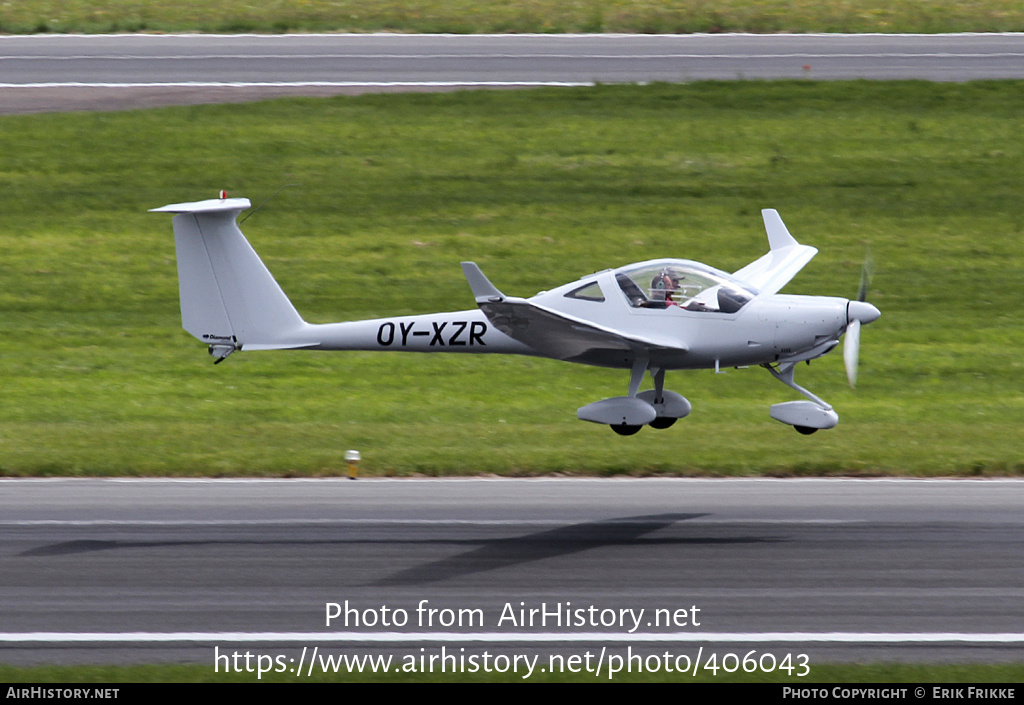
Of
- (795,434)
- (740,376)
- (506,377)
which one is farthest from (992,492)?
(506,377)

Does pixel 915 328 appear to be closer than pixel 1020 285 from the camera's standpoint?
Yes

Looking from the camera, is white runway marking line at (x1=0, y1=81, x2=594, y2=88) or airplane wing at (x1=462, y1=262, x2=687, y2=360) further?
white runway marking line at (x1=0, y1=81, x2=594, y2=88)

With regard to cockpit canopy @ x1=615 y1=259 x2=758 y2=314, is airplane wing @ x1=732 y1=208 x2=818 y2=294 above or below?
above

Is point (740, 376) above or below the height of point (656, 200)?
below

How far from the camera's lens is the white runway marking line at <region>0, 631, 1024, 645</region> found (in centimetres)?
1509

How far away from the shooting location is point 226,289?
1977 cm

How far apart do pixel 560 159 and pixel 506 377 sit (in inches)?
412

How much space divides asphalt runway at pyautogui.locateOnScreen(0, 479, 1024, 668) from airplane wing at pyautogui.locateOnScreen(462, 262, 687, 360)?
2.67 meters

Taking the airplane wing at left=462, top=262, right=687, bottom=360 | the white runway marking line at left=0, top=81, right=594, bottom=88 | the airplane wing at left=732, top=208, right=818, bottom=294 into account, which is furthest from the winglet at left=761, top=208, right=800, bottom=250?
the white runway marking line at left=0, top=81, right=594, bottom=88

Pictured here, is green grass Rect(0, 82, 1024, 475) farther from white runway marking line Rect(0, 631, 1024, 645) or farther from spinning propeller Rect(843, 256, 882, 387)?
white runway marking line Rect(0, 631, 1024, 645)

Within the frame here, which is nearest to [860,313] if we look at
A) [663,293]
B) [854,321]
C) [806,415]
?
[854,321]

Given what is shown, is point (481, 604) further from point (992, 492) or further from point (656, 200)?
point (656, 200)

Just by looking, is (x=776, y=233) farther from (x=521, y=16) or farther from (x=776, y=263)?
(x=521, y=16)

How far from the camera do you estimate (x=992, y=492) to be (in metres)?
20.6
